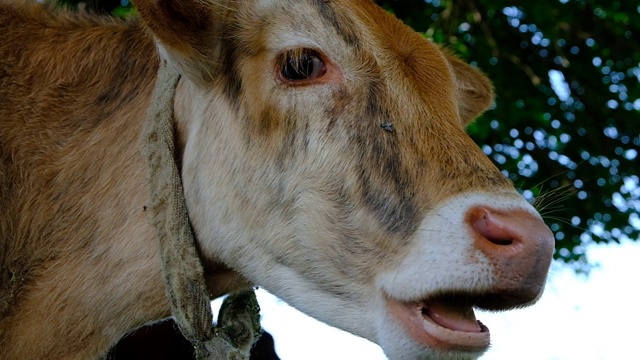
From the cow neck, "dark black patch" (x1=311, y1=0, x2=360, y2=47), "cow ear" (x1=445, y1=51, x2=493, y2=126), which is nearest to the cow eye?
"dark black patch" (x1=311, y1=0, x2=360, y2=47)

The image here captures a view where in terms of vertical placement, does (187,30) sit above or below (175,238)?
above

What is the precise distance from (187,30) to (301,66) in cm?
44

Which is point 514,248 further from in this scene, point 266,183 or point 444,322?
point 266,183

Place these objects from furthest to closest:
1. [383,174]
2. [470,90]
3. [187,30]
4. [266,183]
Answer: [470,90], [187,30], [266,183], [383,174]

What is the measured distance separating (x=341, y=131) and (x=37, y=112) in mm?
1308

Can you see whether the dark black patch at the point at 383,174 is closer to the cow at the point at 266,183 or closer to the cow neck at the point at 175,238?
the cow at the point at 266,183

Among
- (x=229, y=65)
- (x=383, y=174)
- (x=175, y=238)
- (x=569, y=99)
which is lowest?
(x=569, y=99)

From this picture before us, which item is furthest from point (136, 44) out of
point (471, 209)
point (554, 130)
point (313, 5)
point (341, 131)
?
point (554, 130)

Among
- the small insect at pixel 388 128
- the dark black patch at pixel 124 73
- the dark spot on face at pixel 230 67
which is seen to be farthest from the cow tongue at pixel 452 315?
the dark black patch at pixel 124 73

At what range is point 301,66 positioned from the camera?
9.78ft

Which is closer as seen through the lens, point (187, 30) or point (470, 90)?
point (187, 30)

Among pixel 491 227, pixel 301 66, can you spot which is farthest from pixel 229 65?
pixel 491 227

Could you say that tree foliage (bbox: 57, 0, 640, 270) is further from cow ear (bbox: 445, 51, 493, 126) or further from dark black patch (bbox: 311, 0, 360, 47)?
dark black patch (bbox: 311, 0, 360, 47)

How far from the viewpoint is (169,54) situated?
3.09 meters
